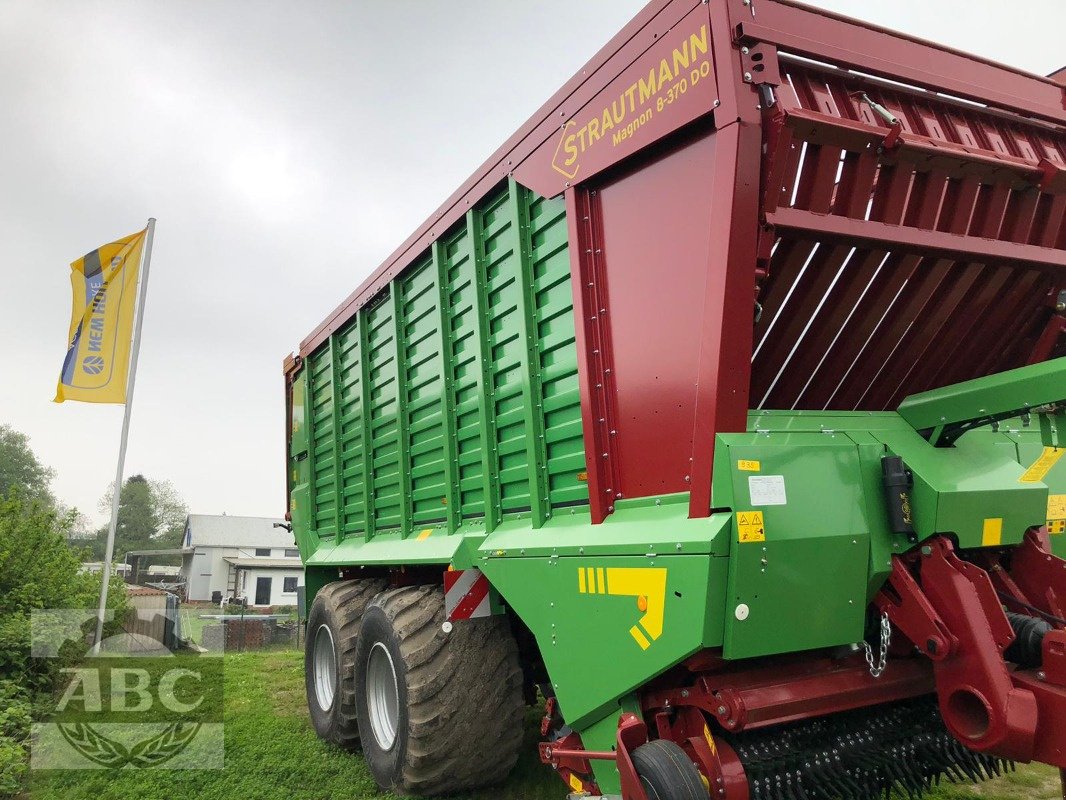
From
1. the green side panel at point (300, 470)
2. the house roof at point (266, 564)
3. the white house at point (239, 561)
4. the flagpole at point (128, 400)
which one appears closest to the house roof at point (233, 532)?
the white house at point (239, 561)

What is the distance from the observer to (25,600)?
8188mm

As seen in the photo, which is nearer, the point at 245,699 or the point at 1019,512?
the point at 1019,512

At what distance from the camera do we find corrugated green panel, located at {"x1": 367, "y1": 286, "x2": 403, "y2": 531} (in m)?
5.35

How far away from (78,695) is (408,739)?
216 inches

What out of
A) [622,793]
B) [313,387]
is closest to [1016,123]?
[622,793]

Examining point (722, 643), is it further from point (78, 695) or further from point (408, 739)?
point (78, 695)

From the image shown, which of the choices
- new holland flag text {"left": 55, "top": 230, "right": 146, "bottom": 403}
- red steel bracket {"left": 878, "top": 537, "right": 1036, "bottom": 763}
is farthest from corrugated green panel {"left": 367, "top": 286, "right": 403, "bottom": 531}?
new holland flag text {"left": 55, "top": 230, "right": 146, "bottom": 403}

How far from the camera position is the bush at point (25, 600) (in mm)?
6047

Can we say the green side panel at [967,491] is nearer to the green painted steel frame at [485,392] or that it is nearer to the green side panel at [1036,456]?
the green side panel at [1036,456]

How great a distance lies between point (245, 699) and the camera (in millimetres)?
7727

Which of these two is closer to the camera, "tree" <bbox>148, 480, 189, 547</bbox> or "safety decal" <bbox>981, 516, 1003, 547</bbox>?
"safety decal" <bbox>981, 516, 1003, 547</bbox>

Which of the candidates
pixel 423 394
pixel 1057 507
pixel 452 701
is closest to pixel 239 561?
pixel 423 394

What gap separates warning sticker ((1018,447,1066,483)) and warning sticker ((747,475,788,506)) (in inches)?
44.7

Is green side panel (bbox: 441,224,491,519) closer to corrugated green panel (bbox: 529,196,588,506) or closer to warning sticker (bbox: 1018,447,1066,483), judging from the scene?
corrugated green panel (bbox: 529,196,588,506)
